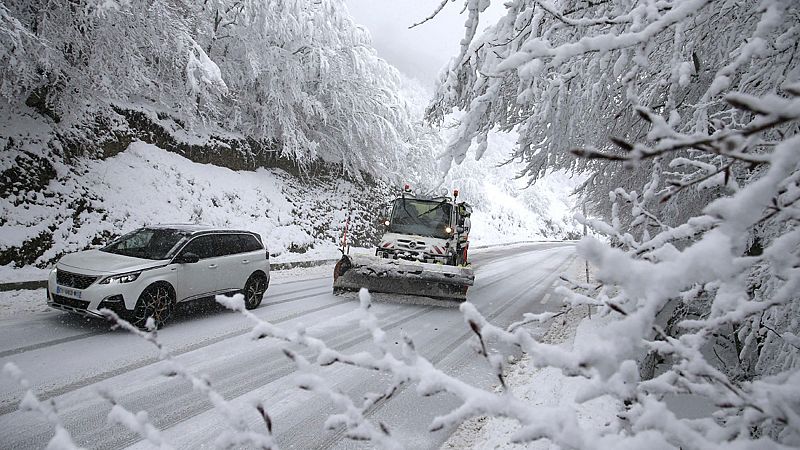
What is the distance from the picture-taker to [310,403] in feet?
14.1

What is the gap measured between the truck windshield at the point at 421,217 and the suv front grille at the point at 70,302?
7.13 m

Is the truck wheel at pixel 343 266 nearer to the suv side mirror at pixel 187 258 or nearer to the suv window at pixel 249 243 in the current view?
the suv window at pixel 249 243

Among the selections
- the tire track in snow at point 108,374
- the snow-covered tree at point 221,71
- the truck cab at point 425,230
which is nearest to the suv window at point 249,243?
the tire track in snow at point 108,374

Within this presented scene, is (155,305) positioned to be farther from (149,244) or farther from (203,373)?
(203,373)

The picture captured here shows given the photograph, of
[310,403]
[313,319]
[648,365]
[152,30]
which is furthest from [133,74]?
[648,365]

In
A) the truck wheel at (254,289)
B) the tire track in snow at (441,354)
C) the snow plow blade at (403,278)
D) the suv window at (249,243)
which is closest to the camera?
the tire track in snow at (441,354)

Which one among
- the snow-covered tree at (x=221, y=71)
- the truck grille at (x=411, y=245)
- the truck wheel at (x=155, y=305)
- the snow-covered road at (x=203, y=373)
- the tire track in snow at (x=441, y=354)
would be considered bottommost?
the tire track in snow at (x=441, y=354)

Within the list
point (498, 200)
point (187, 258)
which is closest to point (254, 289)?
point (187, 258)

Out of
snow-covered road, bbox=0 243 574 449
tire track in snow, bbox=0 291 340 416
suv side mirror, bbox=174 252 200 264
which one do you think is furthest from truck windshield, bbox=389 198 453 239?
suv side mirror, bbox=174 252 200 264

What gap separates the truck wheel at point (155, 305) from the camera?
629cm

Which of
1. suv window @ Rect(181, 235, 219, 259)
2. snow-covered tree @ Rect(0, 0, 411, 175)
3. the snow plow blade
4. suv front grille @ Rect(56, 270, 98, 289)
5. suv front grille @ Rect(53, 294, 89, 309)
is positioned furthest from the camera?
the snow plow blade

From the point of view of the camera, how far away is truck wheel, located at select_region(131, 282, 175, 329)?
6.29m

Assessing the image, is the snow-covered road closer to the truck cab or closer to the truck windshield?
the truck cab

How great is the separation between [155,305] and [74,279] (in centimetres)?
112
